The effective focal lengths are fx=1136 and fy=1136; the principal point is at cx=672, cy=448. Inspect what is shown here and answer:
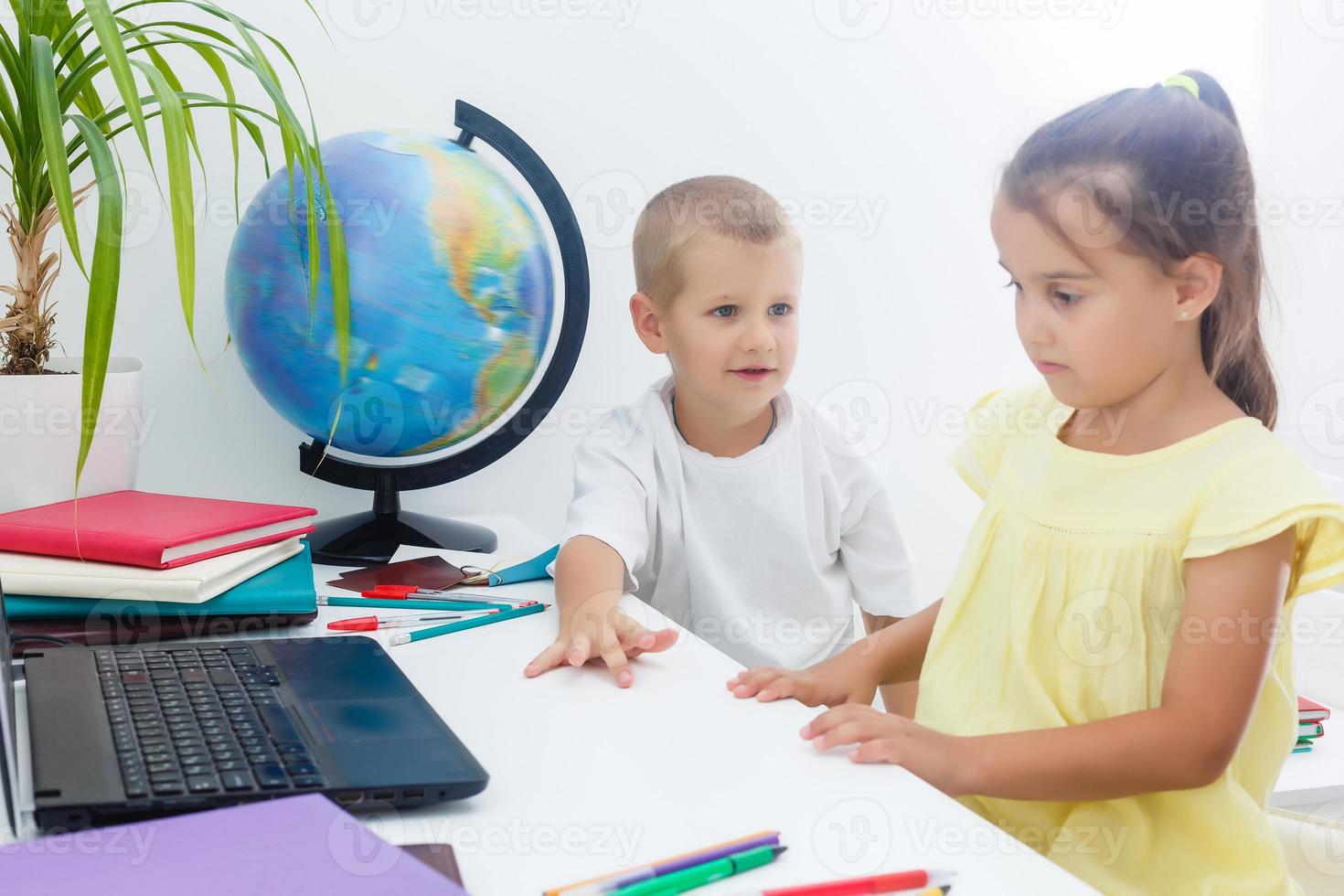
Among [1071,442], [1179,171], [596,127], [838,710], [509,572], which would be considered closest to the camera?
[838,710]

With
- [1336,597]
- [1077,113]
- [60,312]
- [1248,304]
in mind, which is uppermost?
[1077,113]

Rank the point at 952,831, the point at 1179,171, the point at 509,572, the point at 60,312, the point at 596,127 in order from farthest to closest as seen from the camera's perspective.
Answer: the point at 596,127
the point at 60,312
the point at 509,572
the point at 1179,171
the point at 952,831

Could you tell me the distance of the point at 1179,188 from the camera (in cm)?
78

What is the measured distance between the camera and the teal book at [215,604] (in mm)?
848

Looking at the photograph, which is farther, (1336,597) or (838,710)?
(1336,597)

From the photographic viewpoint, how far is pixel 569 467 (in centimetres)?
167

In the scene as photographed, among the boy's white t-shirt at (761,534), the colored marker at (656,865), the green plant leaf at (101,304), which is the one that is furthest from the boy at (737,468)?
the colored marker at (656,865)

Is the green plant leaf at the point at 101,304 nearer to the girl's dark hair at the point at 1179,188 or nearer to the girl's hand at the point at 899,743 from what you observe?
the girl's hand at the point at 899,743

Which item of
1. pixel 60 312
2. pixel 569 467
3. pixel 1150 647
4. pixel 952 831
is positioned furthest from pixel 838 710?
pixel 60 312

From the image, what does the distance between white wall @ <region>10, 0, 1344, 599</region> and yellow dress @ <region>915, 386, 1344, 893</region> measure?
2.47ft

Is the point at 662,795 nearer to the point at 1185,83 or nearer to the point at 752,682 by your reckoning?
the point at 752,682

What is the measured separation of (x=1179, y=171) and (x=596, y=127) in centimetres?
97

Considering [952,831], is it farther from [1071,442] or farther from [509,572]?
[509,572]

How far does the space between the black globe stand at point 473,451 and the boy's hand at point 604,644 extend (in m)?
0.47
